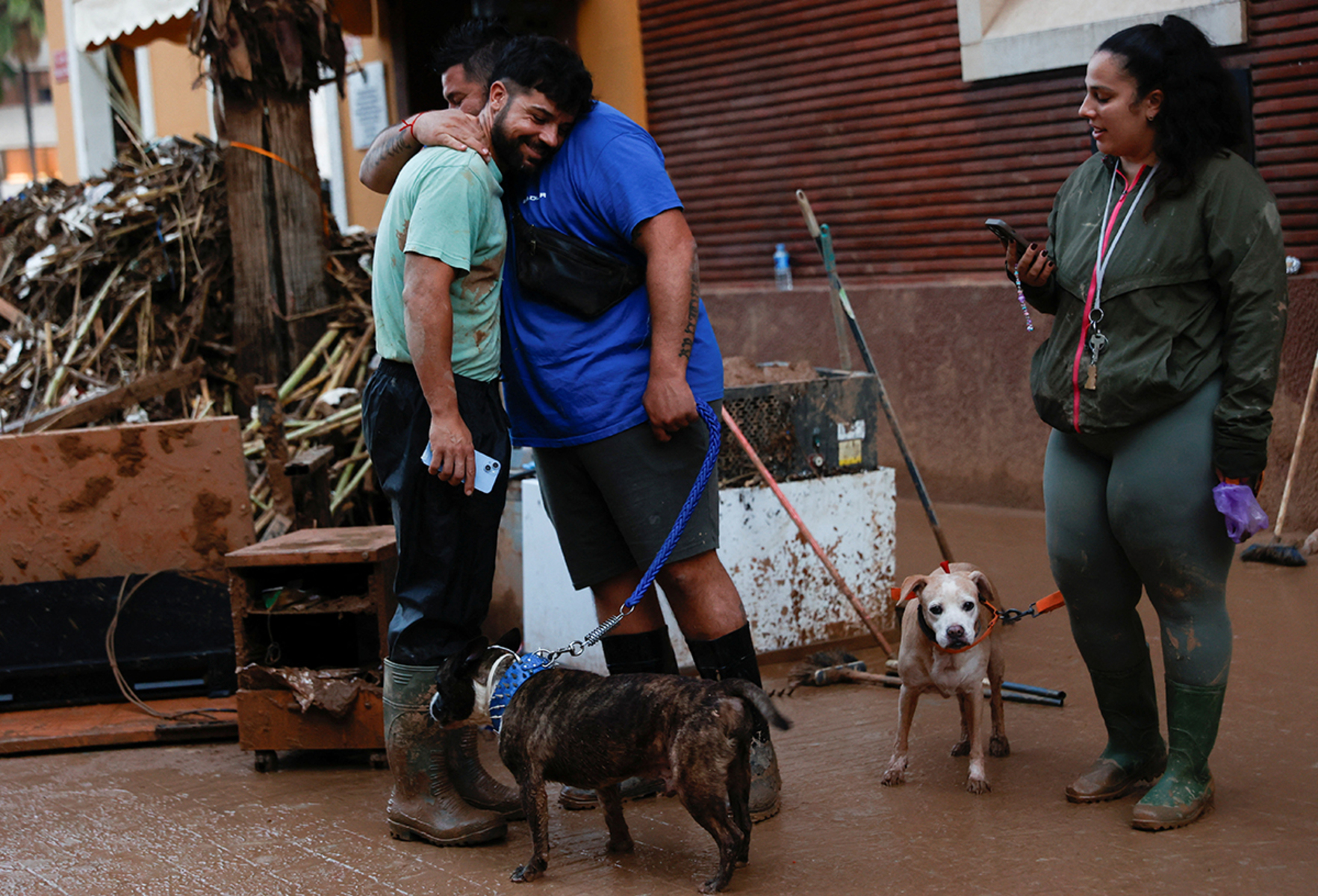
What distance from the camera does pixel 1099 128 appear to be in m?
3.31

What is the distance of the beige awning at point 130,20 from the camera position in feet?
33.8

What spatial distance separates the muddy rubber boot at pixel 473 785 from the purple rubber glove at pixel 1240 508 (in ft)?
6.89

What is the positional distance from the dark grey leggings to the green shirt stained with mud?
170 cm

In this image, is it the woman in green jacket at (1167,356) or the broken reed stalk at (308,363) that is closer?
the woman in green jacket at (1167,356)

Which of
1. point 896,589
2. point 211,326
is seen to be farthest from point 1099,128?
point 211,326

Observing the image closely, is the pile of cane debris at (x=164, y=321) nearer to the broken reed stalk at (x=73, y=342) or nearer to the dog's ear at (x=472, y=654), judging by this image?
the broken reed stalk at (x=73, y=342)

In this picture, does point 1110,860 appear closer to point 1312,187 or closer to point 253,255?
point 1312,187

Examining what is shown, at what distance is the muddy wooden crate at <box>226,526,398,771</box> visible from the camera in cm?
411

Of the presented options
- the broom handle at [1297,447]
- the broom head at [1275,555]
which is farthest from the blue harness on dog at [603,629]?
the broom handle at [1297,447]

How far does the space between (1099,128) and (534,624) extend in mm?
2909

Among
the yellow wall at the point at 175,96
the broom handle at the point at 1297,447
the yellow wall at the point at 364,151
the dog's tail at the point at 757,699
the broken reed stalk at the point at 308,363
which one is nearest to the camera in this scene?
the dog's tail at the point at 757,699

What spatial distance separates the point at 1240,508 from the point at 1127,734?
2.83 feet

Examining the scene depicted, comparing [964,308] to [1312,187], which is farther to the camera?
[964,308]

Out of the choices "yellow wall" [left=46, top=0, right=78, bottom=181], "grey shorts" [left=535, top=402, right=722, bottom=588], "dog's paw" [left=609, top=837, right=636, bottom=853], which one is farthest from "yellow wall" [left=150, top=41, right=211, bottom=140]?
"dog's paw" [left=609, top=837, right=636, bottom=853]
